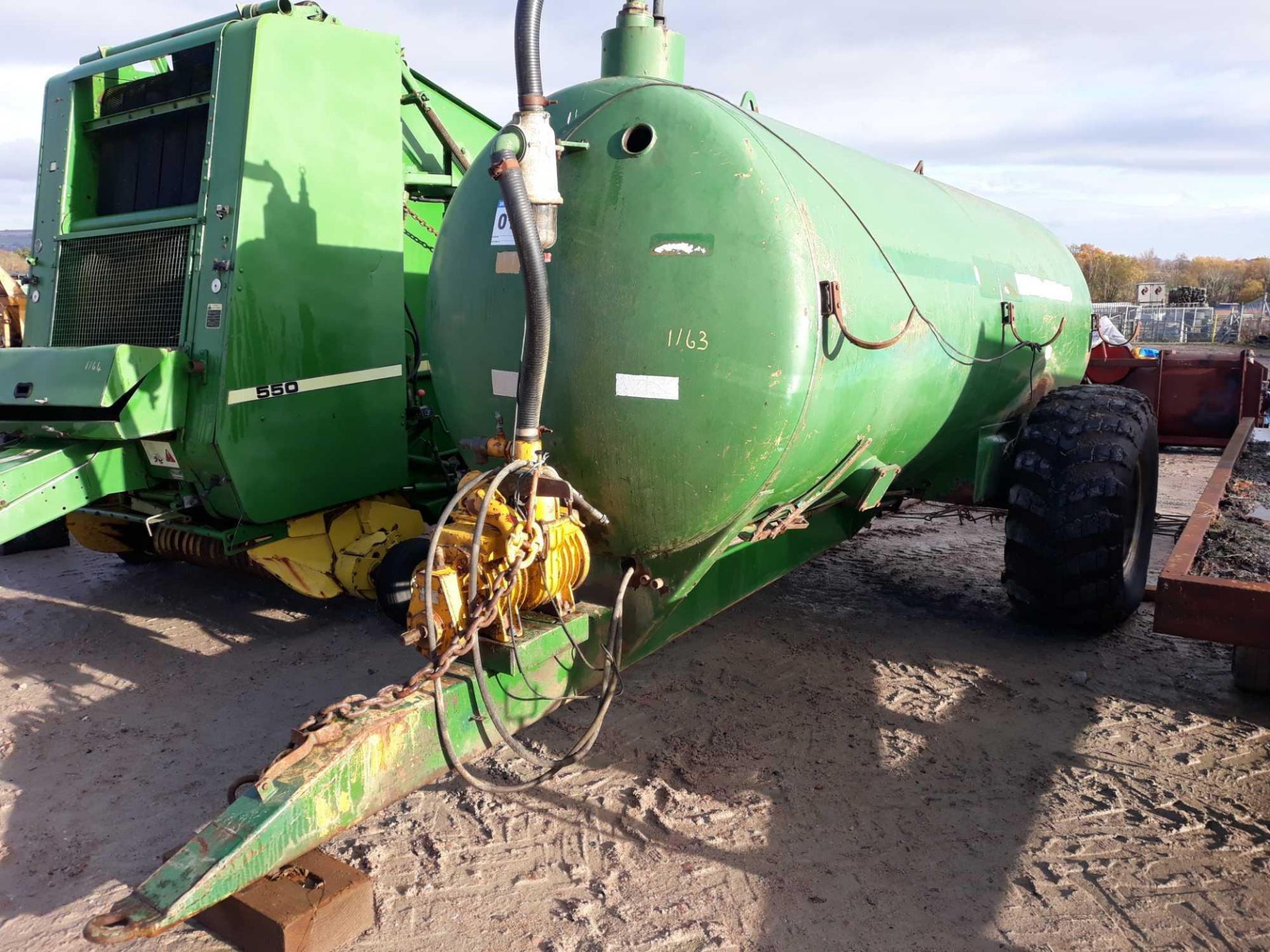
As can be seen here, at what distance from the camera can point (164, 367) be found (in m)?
4.27

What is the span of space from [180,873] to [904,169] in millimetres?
4189

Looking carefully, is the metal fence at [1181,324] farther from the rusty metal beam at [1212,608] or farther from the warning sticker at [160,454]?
the warning sticker at [160,454]

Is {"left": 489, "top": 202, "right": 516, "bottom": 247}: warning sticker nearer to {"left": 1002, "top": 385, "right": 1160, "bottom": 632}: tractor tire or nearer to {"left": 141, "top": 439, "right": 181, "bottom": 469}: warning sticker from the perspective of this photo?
{"left": 141, "top": 439, "right": 181, "bottom": 469}: warning sticker

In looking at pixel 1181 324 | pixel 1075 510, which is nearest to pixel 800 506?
pixel 1075 510

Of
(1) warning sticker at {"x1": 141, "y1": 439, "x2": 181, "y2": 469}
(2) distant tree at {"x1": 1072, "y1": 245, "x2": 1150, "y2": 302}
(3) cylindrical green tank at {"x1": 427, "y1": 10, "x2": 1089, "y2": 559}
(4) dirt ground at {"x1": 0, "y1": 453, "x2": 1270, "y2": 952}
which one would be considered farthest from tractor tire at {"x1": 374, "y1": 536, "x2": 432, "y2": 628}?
(2) distant tree at {"x1": 1072, "y1": 245, "x2": 1150, "y2": 302}

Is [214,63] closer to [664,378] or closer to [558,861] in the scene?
[664,378]

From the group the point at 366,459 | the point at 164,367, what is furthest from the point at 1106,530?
the point at 164,367

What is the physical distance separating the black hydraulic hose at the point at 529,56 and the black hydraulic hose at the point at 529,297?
0.61 feet

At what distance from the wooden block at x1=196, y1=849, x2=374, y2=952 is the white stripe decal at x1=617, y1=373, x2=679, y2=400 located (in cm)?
166

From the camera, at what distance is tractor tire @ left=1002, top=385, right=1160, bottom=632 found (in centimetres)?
445

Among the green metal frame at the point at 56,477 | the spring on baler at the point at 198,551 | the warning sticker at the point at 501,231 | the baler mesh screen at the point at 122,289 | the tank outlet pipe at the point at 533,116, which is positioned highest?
the tank outlet pipe at the point at 533,116

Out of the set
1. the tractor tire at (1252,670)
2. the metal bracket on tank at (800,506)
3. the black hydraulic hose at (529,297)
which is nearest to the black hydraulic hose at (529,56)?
the black hydraulic hose at (529,297)

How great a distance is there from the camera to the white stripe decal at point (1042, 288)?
16.1 ft

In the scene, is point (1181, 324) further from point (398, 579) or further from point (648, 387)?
point (648, 387)
